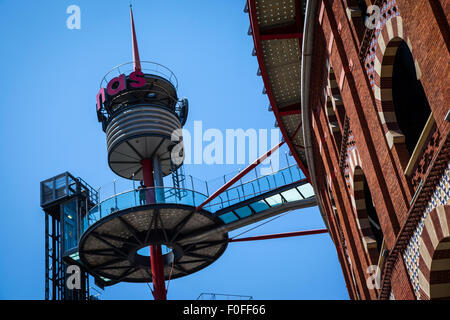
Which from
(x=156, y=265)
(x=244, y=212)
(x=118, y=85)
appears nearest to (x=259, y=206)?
(x=244, y=212)

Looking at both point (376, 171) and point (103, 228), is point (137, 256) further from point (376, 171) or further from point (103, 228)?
point (376, 171)

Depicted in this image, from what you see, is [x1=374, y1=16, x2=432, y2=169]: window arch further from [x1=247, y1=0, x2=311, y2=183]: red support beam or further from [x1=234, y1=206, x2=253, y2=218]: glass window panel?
[x1=234, y1=206, x2=253, y2=218]: glass window panel

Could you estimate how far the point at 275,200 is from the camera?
113ft

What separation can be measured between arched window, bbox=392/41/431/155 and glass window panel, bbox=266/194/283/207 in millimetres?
17259

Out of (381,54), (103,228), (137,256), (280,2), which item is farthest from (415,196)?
(137,256)

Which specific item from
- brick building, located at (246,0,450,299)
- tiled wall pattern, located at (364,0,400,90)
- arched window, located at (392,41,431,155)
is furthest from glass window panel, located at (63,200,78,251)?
tiled wall pattern, located at (364,0,400,90)

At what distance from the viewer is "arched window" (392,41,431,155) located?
16297 millimetres

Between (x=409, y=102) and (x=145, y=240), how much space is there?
Result: 18.9m

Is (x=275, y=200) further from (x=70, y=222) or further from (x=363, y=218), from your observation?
(x=363, y=218)

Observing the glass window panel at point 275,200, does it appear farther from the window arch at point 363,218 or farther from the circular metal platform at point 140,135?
the window arch at point 363,218

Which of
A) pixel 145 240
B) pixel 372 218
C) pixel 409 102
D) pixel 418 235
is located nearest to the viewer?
pixel 418 235
